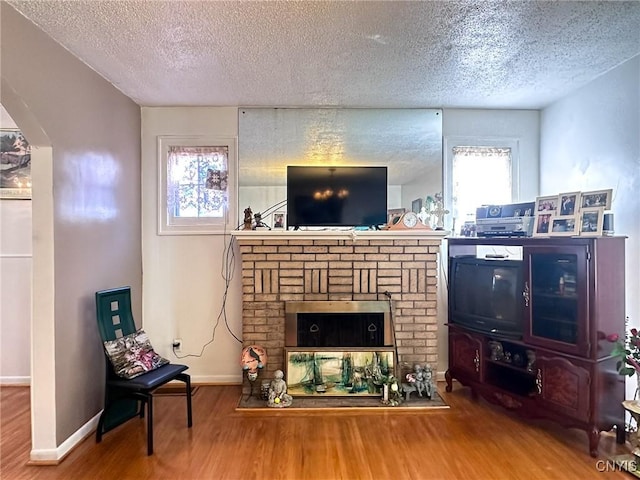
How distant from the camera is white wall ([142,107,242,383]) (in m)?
3.53

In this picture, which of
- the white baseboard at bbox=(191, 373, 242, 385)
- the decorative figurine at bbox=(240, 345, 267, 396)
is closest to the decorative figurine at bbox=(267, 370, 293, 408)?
→ the decorative figurine at bbox=(240, 345, 267, 396)

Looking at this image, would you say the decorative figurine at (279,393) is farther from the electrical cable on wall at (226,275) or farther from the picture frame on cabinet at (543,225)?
the picture frame on cabinet at (543,225)

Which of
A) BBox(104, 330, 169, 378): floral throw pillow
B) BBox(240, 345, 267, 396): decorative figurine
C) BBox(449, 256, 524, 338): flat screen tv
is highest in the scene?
BBox(449, 256, 524, 338): flat screen tv

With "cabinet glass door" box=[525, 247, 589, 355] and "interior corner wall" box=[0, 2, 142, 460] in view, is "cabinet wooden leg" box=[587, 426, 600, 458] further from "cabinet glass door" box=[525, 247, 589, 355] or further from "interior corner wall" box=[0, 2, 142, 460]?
"interior corner wall" box=[0, 2, 142, 460]

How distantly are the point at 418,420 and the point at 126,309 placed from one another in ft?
7.85

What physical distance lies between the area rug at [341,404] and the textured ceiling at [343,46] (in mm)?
2614

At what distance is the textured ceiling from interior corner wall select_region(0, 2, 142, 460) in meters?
0.18

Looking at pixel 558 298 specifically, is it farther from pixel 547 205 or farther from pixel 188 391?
pixel 188 391

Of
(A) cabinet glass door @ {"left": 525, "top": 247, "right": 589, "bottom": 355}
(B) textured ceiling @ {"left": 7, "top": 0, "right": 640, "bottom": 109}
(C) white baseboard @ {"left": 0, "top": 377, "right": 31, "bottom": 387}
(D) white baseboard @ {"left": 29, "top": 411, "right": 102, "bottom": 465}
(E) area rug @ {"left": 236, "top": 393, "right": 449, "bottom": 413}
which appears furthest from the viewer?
(C) white baseboard @ {"left": 0, "top": 377, "right": 31, "bottom": 387}

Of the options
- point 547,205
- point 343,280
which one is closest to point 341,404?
Answer: point 343,280

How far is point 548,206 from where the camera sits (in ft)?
8.95

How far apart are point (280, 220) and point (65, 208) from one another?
1637 mm

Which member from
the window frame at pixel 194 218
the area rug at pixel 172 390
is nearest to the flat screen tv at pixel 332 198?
the window frame at pixel 194 218

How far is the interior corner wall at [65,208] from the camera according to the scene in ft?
6.96
